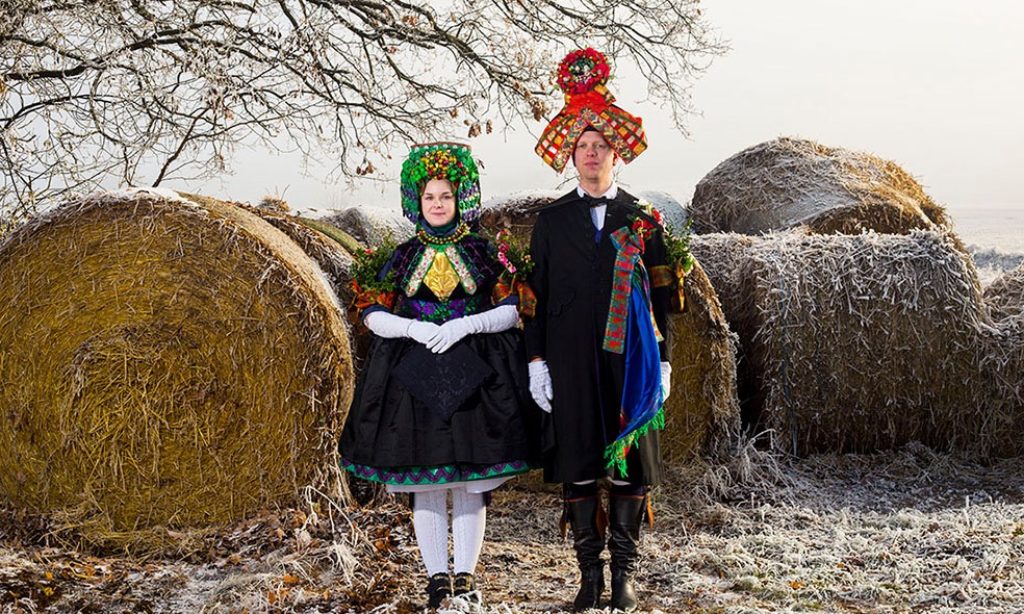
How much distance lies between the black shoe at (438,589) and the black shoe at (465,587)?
2 centimetres

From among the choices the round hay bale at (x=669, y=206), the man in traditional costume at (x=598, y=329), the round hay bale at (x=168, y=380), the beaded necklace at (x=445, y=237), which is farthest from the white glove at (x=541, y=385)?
the round hay bale at (x=669, y=206)

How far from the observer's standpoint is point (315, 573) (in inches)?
157

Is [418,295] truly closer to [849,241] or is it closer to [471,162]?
[471,162]

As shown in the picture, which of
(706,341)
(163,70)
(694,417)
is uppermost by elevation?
(163,70)

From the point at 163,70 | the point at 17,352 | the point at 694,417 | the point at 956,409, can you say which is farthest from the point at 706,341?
the point at 163,70

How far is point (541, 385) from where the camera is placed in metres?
3.48

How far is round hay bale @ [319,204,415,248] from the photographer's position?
726 cm

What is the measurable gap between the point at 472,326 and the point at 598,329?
412mm

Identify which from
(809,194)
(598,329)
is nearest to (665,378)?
(598,329)

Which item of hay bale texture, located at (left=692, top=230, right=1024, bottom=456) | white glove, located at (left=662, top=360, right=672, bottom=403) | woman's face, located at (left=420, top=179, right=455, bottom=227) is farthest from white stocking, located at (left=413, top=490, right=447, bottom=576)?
hay bale texture, located at (left=692, top=230, right=1024, bottom=456)

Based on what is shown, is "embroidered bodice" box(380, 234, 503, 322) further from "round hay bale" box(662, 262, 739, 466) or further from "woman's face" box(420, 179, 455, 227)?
"round hay bale" box(662, 262, 739, 466)

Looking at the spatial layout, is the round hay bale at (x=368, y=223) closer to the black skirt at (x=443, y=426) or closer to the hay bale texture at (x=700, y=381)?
the hay bale texture at (x=700, y=381)

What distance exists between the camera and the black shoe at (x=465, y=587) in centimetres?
355

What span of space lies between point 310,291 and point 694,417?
192 cm
